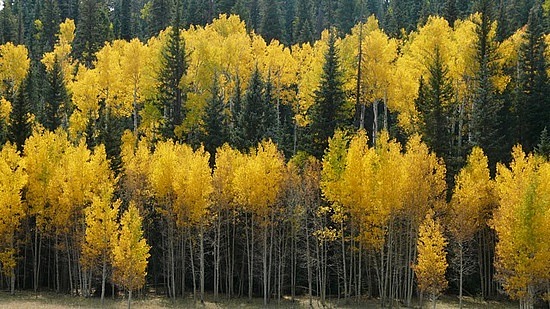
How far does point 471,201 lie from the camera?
128ft

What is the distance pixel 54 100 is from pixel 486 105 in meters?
37.3

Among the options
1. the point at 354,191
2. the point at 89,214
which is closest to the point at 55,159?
the point at 89,214

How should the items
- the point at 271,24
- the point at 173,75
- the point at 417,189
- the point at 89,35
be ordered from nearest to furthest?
the point at 417,189
the point at 173,75
the point at 89,35
the point at 271,24

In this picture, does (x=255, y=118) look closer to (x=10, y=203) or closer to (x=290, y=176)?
(x=290, y=176)

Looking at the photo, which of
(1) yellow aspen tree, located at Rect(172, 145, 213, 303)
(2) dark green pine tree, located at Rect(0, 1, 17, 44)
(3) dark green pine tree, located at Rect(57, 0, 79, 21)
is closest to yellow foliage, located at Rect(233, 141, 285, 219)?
(1) yellow aspen tree, located at Rect(172, 145, 213, 303)

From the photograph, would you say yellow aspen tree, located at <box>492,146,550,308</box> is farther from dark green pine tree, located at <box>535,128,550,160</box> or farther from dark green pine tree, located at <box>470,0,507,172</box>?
dark green pine tree, located at <box>470,0,507,172</box>

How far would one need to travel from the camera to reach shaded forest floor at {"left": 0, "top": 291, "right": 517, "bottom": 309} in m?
36.9

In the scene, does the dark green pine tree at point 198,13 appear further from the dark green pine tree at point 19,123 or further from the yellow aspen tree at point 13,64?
the dark green pine tree at point 19,123

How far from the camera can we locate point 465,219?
38812mm

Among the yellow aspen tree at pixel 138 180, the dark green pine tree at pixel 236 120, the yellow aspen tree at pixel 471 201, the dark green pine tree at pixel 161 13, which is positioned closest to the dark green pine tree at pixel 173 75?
the dark green pine tree at pixel 236 120

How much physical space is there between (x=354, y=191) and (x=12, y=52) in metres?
44.9

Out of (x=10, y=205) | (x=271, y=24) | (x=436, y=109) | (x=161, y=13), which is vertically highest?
(x=161, y=13)

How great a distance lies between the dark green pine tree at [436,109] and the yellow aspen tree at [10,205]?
99.2 ft

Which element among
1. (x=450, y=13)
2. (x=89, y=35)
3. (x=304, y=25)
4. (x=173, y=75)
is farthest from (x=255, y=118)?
(x=304, y=25)
